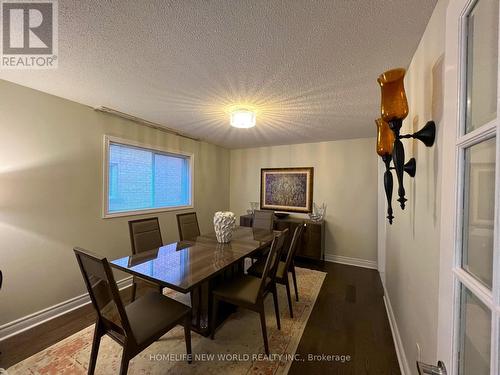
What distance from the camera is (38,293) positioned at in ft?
6.52

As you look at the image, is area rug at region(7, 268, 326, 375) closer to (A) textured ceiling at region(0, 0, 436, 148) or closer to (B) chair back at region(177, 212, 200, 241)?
(B) chair back at region(177, 212, 200, 241)

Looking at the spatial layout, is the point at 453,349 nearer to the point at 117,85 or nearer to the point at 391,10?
the point at 391,10

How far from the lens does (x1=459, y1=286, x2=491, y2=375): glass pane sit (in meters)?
0.46

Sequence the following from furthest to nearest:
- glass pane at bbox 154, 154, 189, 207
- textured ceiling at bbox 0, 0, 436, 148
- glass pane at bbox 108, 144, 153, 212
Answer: glass pane at bbox 154, 154, 189, 207 < glass pane at bbox 108, 144, 153, 212 < textured ceiling at bbox 0, 0, 436, 148

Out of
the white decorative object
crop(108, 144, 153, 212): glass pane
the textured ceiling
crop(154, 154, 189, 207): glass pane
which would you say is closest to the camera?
the textured ceiling

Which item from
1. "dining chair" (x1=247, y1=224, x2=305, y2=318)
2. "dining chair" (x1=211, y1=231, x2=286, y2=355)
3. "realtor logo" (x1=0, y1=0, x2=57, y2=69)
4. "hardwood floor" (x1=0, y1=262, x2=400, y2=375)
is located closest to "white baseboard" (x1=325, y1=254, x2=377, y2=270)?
"hardwood floor" (x1=0, y1=262, x2=400, y2=375)

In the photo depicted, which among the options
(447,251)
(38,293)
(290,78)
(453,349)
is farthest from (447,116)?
(38,293)

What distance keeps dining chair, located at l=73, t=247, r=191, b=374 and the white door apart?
4.76 ft

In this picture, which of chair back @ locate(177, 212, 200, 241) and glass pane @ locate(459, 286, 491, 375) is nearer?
glass pane @ locate(459, 286, 491, 375)

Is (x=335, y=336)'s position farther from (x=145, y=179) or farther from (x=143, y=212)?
(x=145, y=179)

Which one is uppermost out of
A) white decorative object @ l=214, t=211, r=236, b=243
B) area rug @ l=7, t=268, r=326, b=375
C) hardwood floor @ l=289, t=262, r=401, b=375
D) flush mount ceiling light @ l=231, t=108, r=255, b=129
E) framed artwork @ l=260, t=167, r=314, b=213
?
flush mount ceiling light @ l=231, t=108, r=255, b=129

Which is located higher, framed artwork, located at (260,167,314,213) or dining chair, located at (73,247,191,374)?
framed artwork, located at (260,167,314,213)

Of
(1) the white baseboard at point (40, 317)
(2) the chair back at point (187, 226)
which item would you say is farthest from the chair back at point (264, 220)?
(1) the white baseboard at point (40, 317)

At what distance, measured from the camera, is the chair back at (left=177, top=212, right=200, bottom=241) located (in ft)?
8.80
